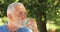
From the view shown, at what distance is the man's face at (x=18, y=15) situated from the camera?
2.22 metres

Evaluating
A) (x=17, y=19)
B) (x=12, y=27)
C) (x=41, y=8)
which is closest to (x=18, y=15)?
(x=17, y=19)

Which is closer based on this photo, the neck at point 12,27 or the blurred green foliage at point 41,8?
the neck at point 12,27

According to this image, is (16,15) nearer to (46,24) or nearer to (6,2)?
(6,2)

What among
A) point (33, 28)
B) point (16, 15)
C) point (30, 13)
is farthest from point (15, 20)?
point (30, 13)

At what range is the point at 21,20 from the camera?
7.34 feet

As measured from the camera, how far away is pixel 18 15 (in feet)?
7.34

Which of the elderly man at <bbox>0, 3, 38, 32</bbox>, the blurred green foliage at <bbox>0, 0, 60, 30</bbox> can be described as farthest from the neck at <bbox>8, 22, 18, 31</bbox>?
the blurred green foliage at <bbox>0, 0, 60, 30</bbox>

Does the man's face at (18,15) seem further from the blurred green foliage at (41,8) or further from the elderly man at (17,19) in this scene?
the blurred green foliage at (41,8)

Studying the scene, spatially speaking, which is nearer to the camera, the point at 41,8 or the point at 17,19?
the point at 17,19

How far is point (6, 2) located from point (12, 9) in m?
1.10

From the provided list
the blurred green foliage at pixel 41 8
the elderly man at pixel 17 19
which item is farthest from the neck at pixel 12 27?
the blurred green foliage at pixel 41 8

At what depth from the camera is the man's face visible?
222 centimetres

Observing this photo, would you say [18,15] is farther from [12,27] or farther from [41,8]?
[41,8]

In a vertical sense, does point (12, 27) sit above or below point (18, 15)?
below
